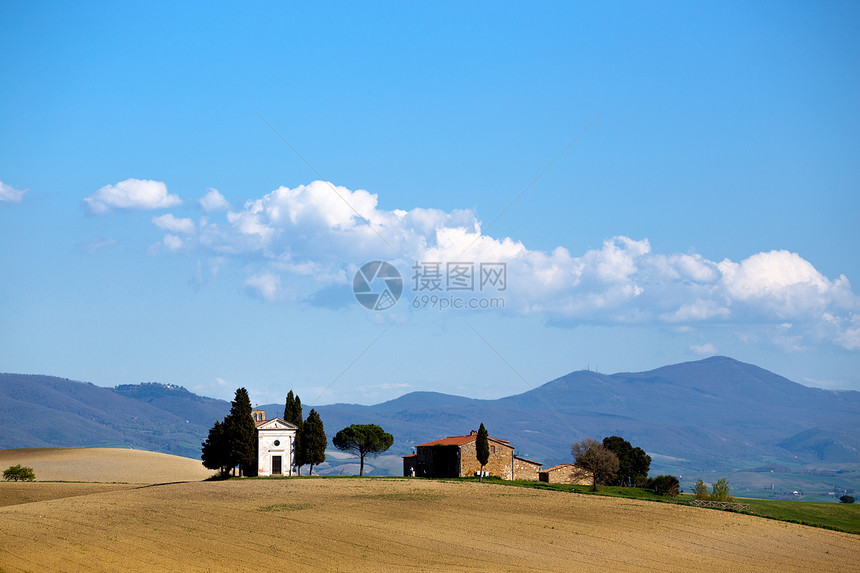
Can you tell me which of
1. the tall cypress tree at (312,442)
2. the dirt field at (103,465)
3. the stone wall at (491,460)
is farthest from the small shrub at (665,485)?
the dirt field at (103,465)

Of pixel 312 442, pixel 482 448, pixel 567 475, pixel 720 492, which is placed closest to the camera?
pixel 720 492

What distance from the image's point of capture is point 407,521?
182 ft

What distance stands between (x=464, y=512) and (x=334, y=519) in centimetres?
975

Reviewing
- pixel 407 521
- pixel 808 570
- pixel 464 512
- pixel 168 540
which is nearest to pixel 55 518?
pixel 168 540

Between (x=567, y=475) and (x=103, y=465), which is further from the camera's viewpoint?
(x=103, y=465)

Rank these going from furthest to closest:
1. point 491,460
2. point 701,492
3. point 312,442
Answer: point 491,460
point 312,442
point 701,492

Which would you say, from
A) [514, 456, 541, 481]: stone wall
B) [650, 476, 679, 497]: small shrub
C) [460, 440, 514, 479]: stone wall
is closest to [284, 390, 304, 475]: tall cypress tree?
[460, 440, 514, 479]: stone wall

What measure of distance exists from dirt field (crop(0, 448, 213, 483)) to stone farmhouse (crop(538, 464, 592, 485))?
46.7 metres

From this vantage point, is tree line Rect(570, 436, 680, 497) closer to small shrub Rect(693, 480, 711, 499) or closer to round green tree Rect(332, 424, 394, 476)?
small shrub Rect(693, 480, 711, 499)

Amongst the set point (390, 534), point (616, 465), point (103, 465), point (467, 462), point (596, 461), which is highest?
point (596, 461)

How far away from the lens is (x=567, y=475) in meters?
92.8

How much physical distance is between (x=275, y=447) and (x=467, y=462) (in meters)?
20.7

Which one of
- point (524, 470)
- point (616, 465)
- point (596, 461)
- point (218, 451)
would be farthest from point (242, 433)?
point (616, 465)

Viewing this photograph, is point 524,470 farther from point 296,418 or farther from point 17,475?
point 17,475
